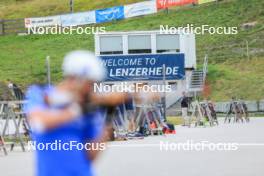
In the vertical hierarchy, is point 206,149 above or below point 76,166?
below

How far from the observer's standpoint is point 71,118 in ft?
17.0

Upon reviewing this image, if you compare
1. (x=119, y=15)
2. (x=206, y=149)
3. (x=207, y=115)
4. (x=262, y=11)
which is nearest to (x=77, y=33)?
(x=119, y=15)

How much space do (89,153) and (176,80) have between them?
4080cm

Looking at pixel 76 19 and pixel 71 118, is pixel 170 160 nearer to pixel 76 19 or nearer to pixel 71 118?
pixel 71 118

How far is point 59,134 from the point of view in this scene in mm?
5406

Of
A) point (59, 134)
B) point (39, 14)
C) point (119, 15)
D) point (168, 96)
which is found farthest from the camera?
point (39, 14)

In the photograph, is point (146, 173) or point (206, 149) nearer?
point (146, 173)

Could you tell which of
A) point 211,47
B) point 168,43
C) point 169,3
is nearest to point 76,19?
point 169,3

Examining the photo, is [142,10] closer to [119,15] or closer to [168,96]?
[119,15]

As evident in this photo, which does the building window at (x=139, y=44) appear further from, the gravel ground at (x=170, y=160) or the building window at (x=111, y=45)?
the gravel ground at (x=170, y=160)

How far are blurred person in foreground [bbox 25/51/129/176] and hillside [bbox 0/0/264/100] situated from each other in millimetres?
41603

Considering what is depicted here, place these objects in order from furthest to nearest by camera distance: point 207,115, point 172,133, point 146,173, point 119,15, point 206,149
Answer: point 119,15
point 207,115
point 172,133
point 206,149
point 146,173

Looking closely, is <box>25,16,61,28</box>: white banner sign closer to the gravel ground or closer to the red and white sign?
the red and white sign

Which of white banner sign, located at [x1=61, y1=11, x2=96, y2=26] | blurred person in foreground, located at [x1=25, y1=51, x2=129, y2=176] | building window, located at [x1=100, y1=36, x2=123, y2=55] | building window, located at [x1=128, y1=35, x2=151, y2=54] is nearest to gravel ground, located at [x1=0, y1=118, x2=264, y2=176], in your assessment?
blurred person in foreground, located at [x1=25, y1=51, x2=129, y2=176]
